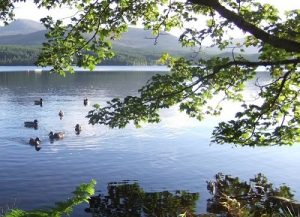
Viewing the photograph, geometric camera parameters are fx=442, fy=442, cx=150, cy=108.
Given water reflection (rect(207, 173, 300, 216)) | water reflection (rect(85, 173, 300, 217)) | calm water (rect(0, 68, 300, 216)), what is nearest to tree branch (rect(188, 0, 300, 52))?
water reflection (rect(207, 173, 300, 216))

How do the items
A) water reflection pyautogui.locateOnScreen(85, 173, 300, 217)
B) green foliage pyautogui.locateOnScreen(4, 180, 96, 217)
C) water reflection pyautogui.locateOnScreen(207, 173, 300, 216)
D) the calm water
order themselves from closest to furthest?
green foliage pyautogui.locateOnScreen(4, 180, 96, 217)
water reflection pyautogui.locateOnScreen(207, 173, 300, 216)
water reflection pyautogui.locateOnScreen(85, 173, 300, 217)
the calm water

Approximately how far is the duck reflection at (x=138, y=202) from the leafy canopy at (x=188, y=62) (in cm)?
1153

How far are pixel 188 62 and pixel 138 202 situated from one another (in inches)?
606

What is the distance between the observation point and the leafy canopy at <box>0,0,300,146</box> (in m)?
11.4

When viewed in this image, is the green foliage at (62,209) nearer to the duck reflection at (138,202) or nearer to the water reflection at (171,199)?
the water reflection at (171,199)

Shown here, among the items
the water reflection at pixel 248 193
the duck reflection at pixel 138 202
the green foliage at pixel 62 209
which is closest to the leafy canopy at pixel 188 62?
the green foliage at pixel 62 209

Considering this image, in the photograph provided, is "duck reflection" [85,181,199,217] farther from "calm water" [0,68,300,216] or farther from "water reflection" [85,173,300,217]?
"calm water" [0,68,300,216]

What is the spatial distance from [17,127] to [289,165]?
34142 millimetres

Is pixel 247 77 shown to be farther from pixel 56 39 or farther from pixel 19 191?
pixel 19 191

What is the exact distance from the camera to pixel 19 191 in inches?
1136

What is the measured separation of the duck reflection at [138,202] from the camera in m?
24.6

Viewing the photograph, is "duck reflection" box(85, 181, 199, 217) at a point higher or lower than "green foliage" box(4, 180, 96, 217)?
lower

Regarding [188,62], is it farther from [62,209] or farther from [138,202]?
[138,202]

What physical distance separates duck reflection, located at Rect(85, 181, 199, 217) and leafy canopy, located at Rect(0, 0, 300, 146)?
11527mm
